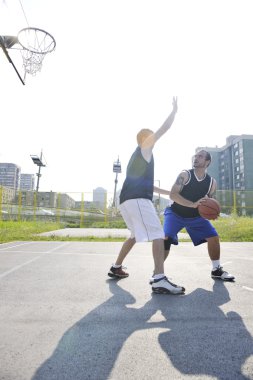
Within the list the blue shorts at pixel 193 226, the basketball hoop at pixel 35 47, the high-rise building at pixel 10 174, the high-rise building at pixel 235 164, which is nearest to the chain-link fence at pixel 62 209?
the basketball hoop at pixel 35 47

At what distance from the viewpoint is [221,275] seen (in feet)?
13.6

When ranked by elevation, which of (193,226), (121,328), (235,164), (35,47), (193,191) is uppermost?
(235,164)

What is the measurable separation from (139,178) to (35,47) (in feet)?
29.0

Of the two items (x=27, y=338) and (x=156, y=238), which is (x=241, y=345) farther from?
(x=156, y=238)

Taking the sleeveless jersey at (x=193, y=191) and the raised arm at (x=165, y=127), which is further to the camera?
the sleeveless jersey at (x=193, y=191)

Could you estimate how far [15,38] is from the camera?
31.1 ft

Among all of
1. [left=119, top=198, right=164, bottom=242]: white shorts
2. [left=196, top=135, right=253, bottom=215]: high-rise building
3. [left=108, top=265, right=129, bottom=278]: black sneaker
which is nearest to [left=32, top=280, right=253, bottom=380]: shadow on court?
[left=119, top=198, right=164, bottom=242]: white shorts

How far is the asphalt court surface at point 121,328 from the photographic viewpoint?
1.65 metres

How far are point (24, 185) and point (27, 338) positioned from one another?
633 ft

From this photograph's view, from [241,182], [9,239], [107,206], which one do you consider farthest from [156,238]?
[241,182]

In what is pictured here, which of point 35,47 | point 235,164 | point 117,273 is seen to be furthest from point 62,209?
point 235,164

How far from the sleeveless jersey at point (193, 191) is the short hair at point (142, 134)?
937mm

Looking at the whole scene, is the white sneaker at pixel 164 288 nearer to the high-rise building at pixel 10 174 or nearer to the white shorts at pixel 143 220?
the white shorts at pixel 143 220

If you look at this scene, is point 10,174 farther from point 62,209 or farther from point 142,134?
point 142,134
